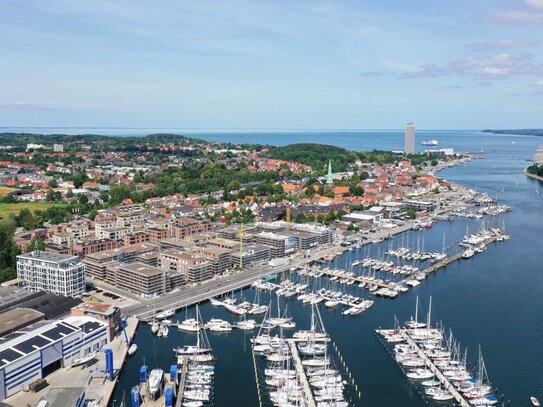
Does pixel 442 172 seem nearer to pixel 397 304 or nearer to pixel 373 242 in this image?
pixel 373 242

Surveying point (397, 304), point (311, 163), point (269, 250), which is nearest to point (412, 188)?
point (311, 163)

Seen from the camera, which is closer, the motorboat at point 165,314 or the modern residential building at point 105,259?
the motorboat at point 165,314

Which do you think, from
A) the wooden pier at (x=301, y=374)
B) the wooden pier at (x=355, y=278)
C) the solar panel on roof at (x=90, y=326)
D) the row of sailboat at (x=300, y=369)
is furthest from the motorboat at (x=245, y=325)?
the wooden pier at (x=355, y=278)

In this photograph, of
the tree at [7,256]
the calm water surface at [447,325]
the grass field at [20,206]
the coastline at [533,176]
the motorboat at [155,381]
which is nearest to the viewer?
the motorboat at [155,381]

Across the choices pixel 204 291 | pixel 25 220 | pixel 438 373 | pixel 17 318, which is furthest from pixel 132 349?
pixel 25 220

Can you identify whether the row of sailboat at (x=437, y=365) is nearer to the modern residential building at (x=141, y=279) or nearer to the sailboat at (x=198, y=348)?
the sailboat at (x=198, y=348)

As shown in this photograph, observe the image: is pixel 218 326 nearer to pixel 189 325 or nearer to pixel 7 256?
pixel 189 325
